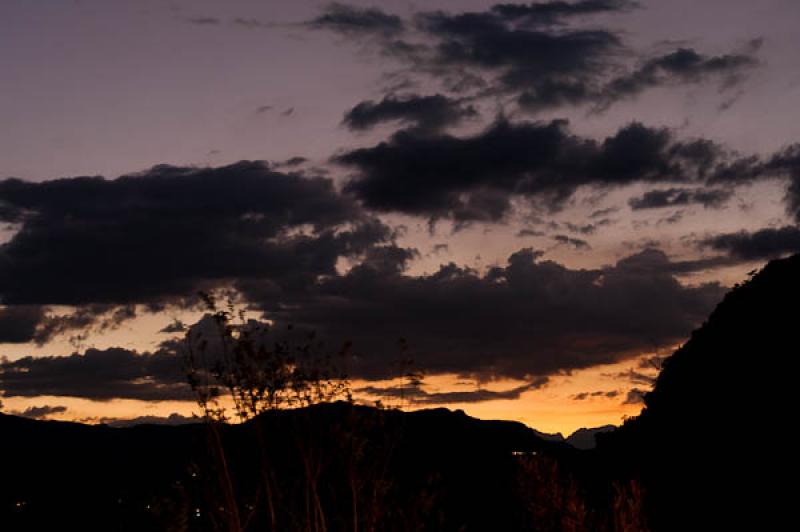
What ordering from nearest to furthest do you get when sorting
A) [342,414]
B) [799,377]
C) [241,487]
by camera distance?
[342,414], [241,487], [799,377]

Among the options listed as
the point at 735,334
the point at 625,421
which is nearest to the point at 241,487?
the point at 735,334

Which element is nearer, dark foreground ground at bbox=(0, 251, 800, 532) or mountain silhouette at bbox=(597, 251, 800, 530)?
dark foreground ground at bbox=(0, 251, 800, 532)

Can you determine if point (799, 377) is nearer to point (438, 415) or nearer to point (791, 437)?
point (791, 437)

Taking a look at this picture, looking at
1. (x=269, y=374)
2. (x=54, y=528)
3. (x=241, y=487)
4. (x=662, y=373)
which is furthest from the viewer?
(x=54, y=528)

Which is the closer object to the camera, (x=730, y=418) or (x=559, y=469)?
(x=559, y=469)

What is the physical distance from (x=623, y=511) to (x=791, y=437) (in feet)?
62.9

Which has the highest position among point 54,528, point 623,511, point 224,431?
point 224,431

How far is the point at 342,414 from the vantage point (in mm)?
21156

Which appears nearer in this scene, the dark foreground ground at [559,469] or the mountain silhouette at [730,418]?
the dark foreground ground at [559,469]

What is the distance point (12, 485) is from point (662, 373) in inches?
3829

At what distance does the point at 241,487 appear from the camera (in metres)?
25.2

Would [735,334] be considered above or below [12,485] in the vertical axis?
above

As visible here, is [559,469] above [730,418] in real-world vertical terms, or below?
below

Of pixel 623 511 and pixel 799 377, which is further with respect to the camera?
pixel 799 377
